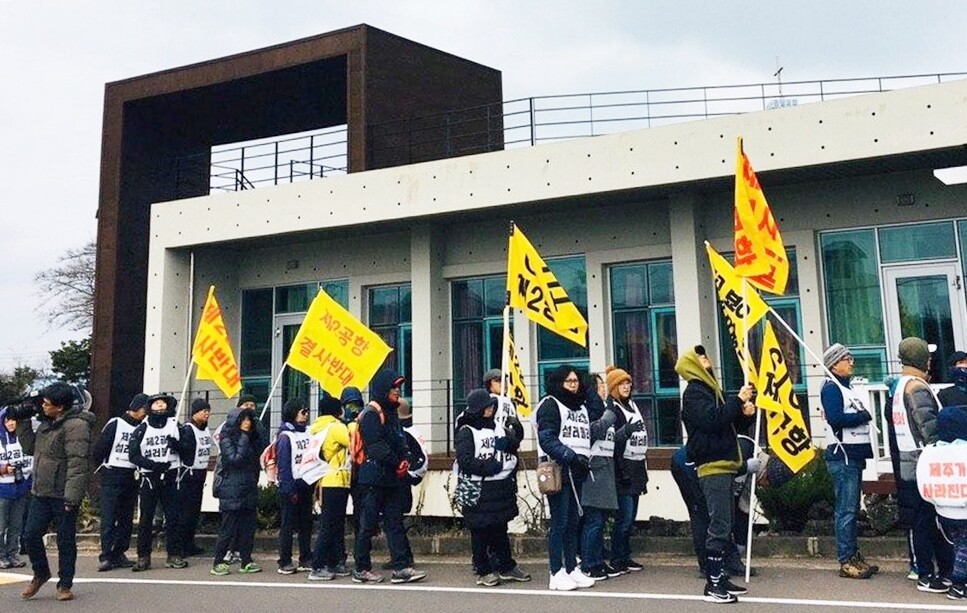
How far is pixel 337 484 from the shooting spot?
28.2 ft

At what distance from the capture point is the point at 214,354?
40.4ft

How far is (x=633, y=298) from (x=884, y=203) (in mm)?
4036

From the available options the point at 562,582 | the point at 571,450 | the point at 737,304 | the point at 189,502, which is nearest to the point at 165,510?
the point at 189,502

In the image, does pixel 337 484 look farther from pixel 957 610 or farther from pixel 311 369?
pixel 957 610

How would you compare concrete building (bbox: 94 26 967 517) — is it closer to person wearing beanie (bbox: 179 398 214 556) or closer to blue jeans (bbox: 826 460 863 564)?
blue jeans (bbox: 826 460 863 564)

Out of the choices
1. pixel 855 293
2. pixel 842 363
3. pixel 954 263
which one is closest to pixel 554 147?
pixel 855 293

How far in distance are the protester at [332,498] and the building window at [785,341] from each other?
22.1 feet

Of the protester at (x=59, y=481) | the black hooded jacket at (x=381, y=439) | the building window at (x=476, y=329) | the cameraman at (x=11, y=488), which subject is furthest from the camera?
the building window at (x=476, y=329)

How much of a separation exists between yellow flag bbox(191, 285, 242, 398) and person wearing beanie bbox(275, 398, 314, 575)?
10.2ft

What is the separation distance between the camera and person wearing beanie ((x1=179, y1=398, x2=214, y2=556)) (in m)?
9.94

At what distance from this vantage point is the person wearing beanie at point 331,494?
8.55m

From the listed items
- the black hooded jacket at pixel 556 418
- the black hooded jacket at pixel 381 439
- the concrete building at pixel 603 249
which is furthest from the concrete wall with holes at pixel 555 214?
the black hooded jacket at pixel 381 439

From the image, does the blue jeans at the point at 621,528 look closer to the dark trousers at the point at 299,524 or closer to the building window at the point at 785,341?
the dark trousers at the point at 299,524

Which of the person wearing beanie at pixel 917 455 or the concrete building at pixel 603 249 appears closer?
the person wearing beanie at pixel 917 455
